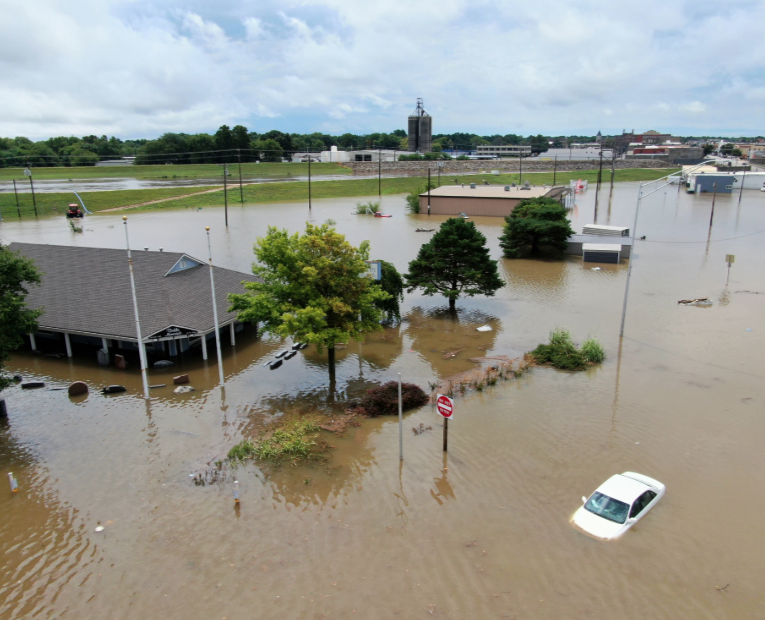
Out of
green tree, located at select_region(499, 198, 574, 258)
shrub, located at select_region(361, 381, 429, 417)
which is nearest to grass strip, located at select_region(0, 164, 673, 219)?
green tree, located at select_region(499, 198, 574, 258)

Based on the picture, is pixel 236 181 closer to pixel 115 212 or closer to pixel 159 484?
pixel 115 212

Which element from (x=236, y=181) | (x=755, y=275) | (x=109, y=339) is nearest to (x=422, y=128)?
(x=236, y=181)

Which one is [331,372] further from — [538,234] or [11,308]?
[538,234]

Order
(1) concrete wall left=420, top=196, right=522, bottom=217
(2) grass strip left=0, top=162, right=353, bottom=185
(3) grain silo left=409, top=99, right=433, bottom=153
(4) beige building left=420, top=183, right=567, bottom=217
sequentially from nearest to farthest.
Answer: (1) concrete wall left=420, top=196, right=522, bottom=217 < (4) beige building left=420, top=183, right=567, bottom=217 < (2) grass strip left=0, top=162, right=353, bottom=185 < (3) grain silo left=409, top=99, right=433, bottom=153

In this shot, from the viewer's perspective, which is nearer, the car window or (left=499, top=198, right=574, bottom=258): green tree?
the car window

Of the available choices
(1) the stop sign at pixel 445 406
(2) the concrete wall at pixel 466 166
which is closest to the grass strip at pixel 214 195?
(2) the concrete wall at pixel 466 166

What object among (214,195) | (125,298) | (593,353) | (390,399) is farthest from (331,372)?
(214,195)

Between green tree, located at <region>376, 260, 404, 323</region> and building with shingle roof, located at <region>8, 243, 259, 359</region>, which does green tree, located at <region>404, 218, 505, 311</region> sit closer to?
green tree, located at <region>376, 260, 404, 323</region>
